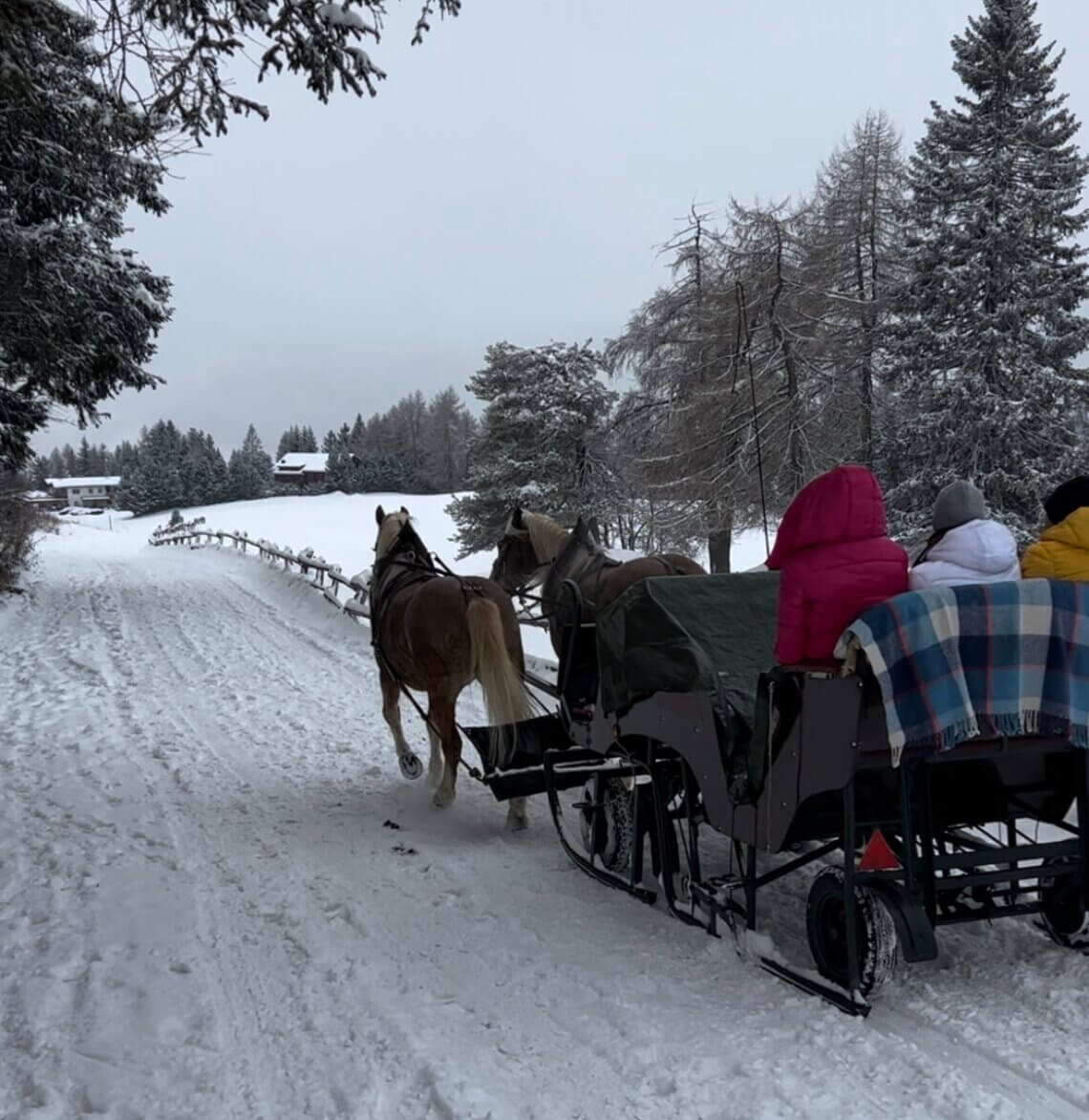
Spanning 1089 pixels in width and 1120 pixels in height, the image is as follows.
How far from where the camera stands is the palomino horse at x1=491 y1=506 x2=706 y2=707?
8086 mm

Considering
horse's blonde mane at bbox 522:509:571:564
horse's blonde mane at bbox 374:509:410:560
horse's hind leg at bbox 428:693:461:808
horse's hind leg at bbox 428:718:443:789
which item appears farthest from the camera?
horse's blonde mane at bbox 522:509:571:564

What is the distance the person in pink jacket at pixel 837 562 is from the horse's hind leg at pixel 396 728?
4.64 metres

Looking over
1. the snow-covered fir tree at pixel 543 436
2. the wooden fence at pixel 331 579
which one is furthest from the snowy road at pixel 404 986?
the snow-covered fir tree at pixel 543 436

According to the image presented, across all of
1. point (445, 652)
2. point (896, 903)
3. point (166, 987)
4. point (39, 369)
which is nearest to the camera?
point (896, 903)

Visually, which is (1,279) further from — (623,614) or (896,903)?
(896,903)

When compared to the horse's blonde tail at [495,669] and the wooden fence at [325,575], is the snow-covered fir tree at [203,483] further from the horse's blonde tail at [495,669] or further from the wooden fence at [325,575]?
the horse's blonde tail at [495,669]

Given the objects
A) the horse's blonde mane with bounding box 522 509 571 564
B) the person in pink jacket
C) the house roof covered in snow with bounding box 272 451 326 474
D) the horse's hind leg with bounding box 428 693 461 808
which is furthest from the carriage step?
the house roof covered in snow with bounding box 272 451 326 474

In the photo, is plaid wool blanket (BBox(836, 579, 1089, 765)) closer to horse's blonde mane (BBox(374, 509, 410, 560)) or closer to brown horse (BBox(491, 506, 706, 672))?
brown horse (BBox(491, 506, 706, 672))

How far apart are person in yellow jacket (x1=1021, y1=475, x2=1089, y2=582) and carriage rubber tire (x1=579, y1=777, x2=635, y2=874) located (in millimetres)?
2429

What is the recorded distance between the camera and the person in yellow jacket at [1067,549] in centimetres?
349

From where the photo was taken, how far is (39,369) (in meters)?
13.2

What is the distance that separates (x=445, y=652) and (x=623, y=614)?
2.22 meters

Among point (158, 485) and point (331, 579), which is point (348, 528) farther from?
point (158, 485)

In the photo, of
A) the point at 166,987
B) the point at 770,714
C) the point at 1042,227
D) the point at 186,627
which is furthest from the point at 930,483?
the point at 166,987
